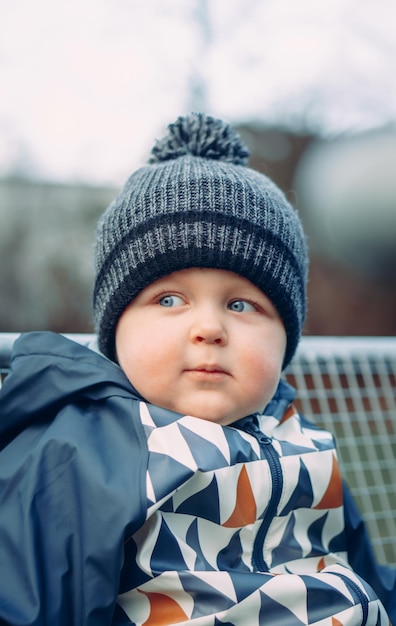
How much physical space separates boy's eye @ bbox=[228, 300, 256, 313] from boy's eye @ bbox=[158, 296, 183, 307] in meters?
0.07

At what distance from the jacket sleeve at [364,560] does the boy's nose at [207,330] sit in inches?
16.4

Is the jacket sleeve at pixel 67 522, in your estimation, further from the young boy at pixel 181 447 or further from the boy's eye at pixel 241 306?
the boy's eye at pixel 241 306

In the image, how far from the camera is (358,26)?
11.7ft

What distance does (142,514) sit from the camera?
2.42 ft

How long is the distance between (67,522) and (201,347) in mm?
273

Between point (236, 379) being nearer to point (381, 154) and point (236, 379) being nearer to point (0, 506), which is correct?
point (0, 506)

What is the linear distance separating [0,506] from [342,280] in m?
3.00

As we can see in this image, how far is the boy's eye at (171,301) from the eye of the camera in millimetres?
875

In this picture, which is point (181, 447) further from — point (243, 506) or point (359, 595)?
point (359, 595)

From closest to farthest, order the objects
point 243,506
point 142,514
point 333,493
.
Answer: point 142,514
point 243,506
point 333,493

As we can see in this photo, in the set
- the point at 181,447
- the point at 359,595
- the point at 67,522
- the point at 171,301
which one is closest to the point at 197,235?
the point at 171,301

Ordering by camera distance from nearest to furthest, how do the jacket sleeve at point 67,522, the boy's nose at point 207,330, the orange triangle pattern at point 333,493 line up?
the jacket sleeve at point 67,522
the boy's nose at point 207,330
the orange triangle pattern at point 333,493

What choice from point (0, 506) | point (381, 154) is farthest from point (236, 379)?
point (381, 154)

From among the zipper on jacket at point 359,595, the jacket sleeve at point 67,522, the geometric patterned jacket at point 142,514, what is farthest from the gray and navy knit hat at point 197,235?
the zipper on jacket at point 359,595
